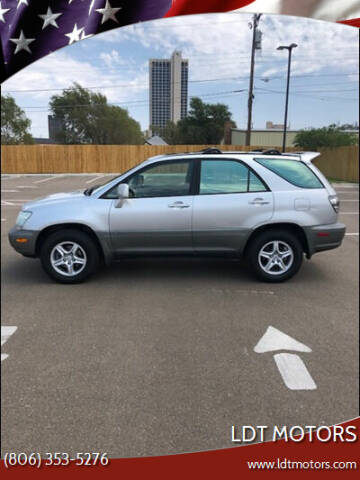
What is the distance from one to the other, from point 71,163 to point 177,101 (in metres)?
0.29

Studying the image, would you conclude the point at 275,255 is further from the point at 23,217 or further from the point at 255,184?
the point at 23,217

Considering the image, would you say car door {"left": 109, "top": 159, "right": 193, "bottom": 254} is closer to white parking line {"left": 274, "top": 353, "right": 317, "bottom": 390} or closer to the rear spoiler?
the rear spoiler

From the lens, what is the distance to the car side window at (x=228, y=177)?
0.80 m

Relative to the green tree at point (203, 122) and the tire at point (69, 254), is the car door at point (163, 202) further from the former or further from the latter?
the tire at point (69, 254)

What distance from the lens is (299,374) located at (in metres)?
4.19

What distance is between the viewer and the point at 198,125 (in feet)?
2.41

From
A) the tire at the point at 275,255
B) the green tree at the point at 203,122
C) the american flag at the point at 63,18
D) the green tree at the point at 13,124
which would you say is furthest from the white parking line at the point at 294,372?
the american flag at the point at 63,18

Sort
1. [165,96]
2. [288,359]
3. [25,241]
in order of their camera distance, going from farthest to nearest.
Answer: [288,359], [25,241], [165,96]

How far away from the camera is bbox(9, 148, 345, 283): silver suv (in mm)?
806

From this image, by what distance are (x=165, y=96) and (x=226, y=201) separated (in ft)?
0.89

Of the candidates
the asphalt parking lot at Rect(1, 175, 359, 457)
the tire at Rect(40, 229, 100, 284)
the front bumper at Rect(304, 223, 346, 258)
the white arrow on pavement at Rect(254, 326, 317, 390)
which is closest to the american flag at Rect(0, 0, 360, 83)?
the front bumper at Rect(304, 223, 346, 258)

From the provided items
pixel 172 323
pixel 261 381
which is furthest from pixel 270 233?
pixel 172 323

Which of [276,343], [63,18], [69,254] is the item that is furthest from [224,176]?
[276,343]

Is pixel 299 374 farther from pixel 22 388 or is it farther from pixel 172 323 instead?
pixel 22 388
